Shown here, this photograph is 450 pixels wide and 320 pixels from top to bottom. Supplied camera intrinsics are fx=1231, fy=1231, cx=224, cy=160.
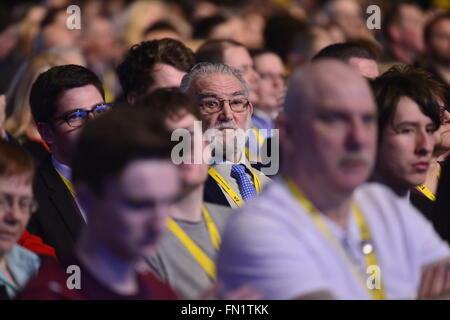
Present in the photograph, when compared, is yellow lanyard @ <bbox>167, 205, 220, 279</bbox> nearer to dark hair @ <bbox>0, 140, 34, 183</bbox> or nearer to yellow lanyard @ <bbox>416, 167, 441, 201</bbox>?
dark hair @ <bbox>0, 140, 34, 183</bbox>

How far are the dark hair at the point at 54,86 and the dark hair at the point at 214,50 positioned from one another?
1749 millimetres

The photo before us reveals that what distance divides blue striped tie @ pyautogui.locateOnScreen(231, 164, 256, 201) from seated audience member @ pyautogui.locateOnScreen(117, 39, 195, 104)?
872 mm

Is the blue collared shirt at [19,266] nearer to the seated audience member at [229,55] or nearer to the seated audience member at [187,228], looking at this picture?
the seated audience member at [187,228]

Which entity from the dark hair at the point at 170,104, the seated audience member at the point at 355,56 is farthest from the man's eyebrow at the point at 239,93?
the dark hair at the point at 170,104

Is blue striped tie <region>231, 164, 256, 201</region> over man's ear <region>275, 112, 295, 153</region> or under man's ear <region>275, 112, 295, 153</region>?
under

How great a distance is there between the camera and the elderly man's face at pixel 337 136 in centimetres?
419

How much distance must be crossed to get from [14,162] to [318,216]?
1340 millimetres

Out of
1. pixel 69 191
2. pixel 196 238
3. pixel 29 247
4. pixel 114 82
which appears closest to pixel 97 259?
pixel 196 238

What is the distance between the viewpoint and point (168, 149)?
398 centimetres

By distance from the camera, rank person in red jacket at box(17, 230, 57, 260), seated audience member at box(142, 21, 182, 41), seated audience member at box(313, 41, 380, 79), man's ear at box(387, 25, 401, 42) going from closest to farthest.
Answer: person in red jacket at box(17, 230, 57, 260), seated audience member at box(313, 41, 380, 79), seated audience member at box(142, 21, 182, 41), man's ear at box(387, 25, 401, 42)

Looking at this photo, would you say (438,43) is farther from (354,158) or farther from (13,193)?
(354,158)

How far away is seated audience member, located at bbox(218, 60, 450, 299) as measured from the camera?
4141mm

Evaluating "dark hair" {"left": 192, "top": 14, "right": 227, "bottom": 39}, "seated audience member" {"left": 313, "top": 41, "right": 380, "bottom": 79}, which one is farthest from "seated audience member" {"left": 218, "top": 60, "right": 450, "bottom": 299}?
"dark hair" {"left": 192, "top": 14, "right": 227, "bottom": 39}
